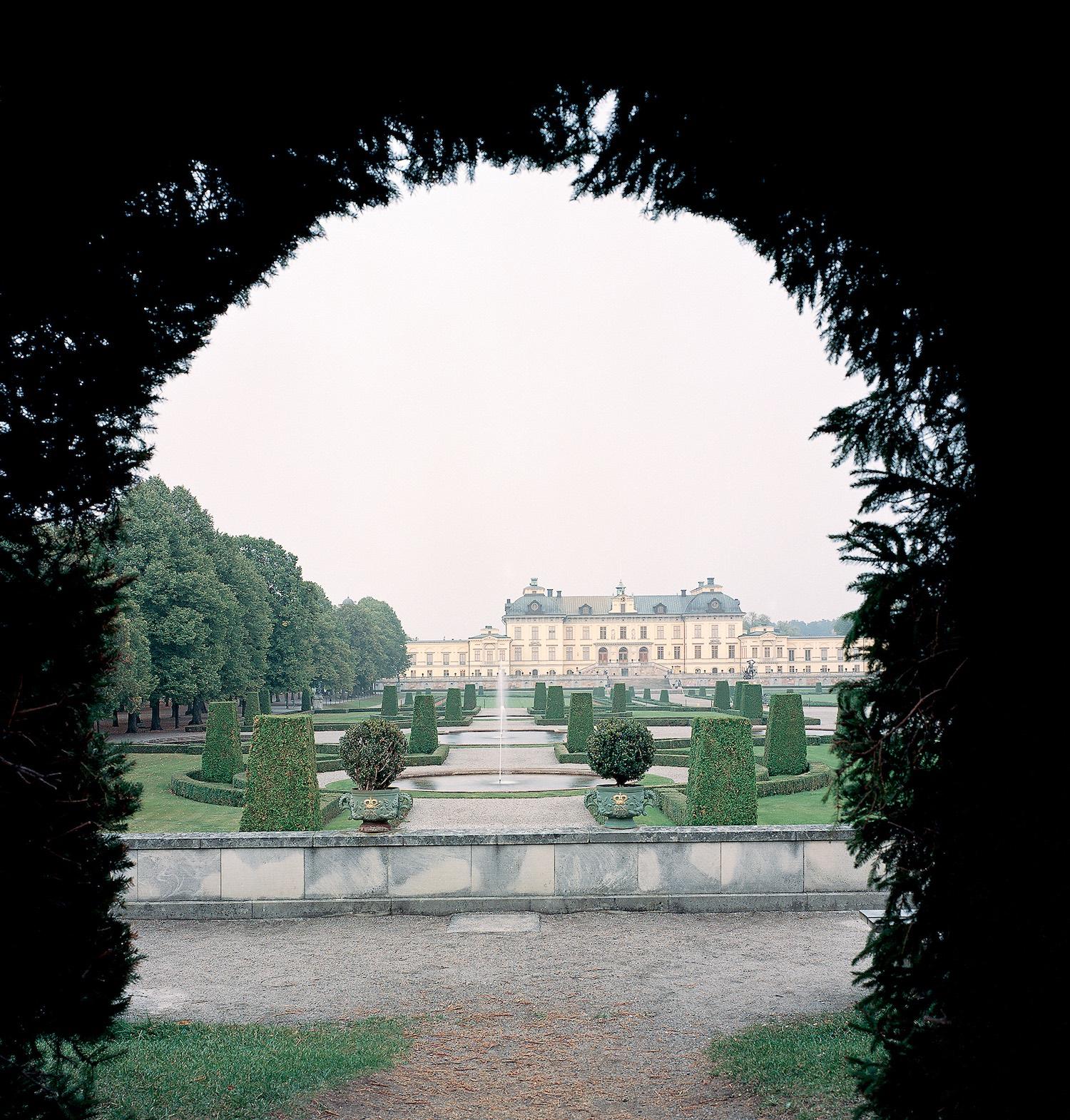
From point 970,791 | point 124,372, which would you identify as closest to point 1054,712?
point 970,791

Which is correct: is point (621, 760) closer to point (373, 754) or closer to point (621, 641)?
point (373, 754)

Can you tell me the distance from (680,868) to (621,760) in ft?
12.4

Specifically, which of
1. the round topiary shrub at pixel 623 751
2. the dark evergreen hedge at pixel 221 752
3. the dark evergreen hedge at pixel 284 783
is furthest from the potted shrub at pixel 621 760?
the dark evergreen hedge at pixel 221 752

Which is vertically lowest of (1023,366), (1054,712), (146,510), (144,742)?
(144,742)

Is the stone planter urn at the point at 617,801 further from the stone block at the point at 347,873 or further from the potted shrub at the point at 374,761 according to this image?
the stone block at the point at 347,873

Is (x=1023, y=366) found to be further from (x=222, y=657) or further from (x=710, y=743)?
(x=222, y=657)

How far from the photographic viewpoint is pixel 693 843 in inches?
363

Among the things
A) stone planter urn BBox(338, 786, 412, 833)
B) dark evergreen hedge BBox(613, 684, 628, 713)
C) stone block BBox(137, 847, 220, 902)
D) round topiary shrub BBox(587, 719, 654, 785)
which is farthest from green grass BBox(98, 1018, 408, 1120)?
dark evergreen hedge BBox(613, 684, 628, 713)

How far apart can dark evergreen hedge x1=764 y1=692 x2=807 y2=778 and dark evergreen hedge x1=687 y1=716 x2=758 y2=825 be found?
8721 millimetres

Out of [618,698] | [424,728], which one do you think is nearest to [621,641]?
[618,698]

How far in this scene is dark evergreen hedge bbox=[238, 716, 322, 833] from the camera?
11148 mm

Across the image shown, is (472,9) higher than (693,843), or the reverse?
(472,9)

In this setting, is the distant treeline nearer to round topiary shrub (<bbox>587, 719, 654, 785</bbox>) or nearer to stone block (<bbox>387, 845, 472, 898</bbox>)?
round topiary shrub (<bbox>587, 719, 654, 785</bbox>)

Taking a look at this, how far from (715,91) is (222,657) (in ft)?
112
